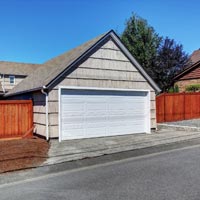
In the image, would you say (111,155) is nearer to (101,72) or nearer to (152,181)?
(152,181)

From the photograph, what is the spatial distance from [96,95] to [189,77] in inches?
587

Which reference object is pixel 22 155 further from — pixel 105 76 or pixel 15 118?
pixel 105 76

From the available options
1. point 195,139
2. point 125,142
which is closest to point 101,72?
point 125,142

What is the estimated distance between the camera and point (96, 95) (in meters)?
13.9

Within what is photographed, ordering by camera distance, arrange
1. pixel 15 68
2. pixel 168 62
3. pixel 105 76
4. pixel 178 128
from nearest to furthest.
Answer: pixel 105 76 < pixel 178 128 < pixel 168 62 < pixel 15 68

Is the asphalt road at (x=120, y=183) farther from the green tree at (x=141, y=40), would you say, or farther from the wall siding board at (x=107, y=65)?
the green tree at (x=141, y=40)

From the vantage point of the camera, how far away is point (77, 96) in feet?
43.9

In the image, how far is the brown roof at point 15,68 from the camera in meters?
35.8

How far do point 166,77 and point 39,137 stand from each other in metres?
23.3

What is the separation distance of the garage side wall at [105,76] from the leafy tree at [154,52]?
58.4ft

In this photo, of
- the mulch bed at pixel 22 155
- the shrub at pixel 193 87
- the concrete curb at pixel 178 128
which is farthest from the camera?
the shrub at pixel 193 87

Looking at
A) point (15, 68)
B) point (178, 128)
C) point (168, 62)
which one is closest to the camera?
point (178, 128)

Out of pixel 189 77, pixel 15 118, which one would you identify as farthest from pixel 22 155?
pixel 189 77

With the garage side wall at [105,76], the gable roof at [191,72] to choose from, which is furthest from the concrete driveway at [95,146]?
the gable roof at [191,72]
